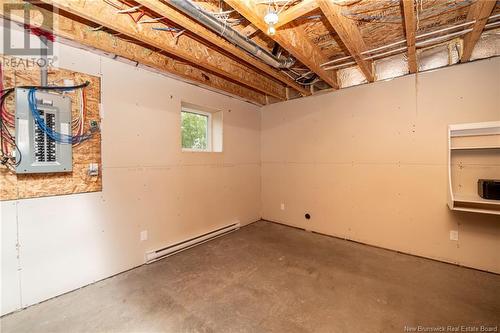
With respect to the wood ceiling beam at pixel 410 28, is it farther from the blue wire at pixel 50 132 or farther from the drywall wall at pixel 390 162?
the blue wire at pixel 50 132

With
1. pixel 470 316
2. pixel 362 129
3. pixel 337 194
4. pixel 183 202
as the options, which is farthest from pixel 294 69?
pixel 470 316

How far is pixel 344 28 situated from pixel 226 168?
246 centimetres

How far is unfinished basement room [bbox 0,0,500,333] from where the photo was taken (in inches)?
66.5

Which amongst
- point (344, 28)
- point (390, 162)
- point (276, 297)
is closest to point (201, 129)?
point (344, 28)

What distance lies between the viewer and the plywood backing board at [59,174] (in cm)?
171

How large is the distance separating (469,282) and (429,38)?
2.54 m

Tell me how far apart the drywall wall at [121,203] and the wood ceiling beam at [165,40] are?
2.01 feet

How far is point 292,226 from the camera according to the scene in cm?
382

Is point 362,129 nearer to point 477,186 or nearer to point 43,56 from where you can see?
point 477,186

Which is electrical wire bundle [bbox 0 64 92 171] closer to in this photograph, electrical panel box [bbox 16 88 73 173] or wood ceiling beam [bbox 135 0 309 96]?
electrical panel box [bbox 16 88 73 173]

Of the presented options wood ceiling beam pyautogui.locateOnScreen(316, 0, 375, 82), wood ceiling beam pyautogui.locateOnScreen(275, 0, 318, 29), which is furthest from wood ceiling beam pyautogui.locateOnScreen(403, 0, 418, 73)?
wood ceiling beam pyautogui.locateOnScreen(275, 0, 318, 29)

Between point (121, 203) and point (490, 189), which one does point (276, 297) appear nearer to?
point (121, 203)

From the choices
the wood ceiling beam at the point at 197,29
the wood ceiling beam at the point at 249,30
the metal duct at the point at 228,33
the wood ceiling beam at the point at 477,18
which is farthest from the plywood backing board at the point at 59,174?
the wood ceiling beam at the point at 477,18

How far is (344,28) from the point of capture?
1771 millimetres
